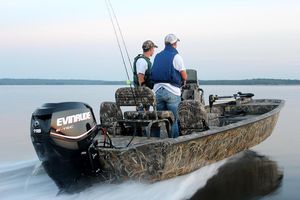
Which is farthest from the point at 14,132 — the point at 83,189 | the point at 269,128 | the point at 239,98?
the point at 83,189

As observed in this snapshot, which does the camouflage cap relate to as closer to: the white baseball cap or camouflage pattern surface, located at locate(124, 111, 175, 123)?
the white baseball cap

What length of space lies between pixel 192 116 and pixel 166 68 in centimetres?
78

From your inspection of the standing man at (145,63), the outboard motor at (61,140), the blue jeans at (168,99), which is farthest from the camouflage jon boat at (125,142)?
the standing man at (145,63)

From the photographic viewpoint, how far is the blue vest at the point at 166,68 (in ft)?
20.1

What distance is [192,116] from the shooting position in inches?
234

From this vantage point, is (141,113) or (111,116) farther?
(111,116)

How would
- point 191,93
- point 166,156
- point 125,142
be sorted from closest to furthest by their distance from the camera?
point 166,156
point 125,142
point 191,93

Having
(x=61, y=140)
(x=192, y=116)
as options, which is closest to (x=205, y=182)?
(x=192, y=116)

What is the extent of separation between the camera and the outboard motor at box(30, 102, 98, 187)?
14.9 ft

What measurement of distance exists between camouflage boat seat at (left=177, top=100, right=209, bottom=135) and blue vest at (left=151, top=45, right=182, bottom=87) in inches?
16.9

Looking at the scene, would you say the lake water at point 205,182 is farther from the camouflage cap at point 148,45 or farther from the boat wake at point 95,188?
the camouflage cap at point 148,45

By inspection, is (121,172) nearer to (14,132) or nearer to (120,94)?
(120,94)

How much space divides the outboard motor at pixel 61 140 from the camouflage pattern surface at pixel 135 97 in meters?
1.08

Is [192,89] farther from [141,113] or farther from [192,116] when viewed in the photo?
[141,113]
